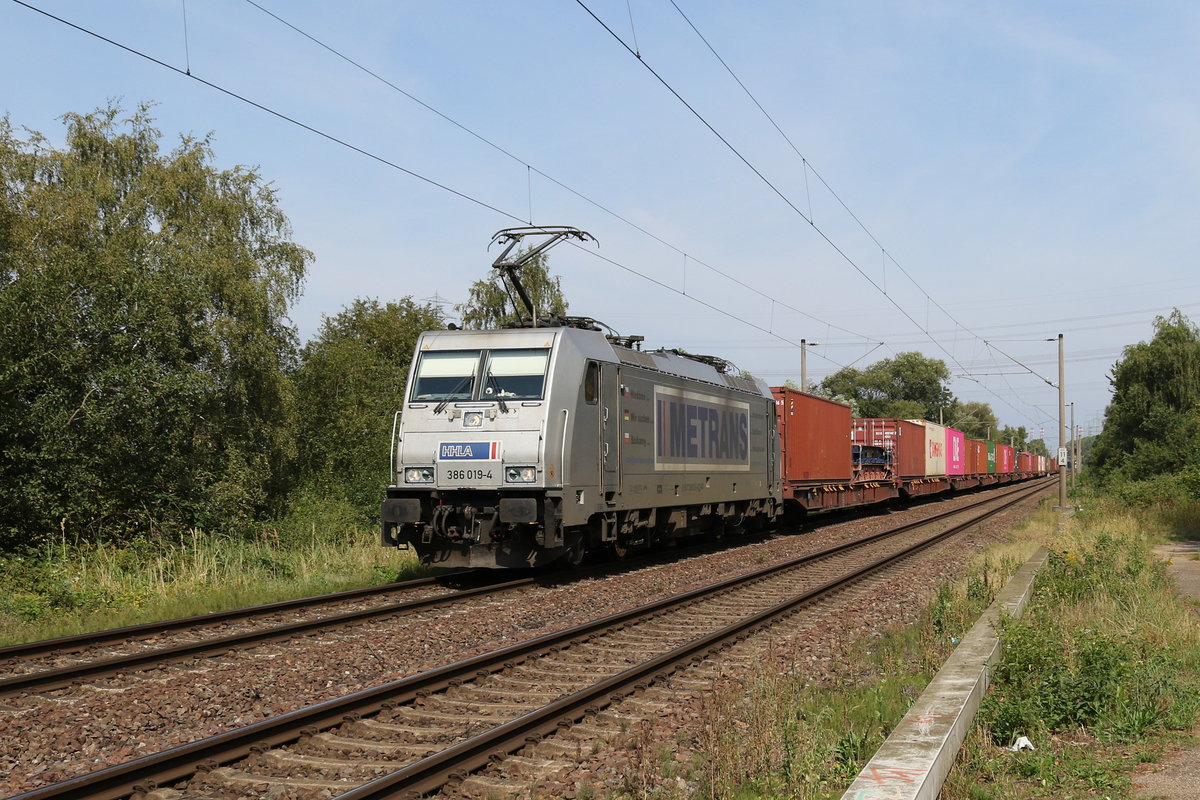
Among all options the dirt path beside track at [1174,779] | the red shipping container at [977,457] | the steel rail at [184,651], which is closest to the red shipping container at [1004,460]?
the red shipping container at [977,457]

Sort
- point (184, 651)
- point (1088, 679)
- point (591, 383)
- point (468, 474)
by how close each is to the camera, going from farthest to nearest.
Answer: point (591, 383) < point (468, 474) < point (184, 651) < point (1088, 679)

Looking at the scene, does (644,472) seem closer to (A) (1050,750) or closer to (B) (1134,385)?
(A) (1050,750)

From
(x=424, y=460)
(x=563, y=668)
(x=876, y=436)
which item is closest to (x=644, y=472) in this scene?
(x=424, y=460)

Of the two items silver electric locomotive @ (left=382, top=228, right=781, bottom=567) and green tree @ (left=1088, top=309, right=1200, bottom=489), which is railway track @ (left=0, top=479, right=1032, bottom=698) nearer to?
silver electric locomotive @ (left=382, top=228, right=781, bottom=567)

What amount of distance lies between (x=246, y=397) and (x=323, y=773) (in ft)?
73.7

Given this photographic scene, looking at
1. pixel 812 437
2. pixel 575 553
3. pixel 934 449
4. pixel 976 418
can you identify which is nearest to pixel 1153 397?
pixel 934 449

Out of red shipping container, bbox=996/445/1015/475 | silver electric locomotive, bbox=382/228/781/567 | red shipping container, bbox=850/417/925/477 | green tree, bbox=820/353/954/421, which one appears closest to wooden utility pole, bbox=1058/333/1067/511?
red shipping container, bbox=850/417/925/477

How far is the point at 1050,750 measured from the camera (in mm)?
5918

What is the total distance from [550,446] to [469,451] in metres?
1.09

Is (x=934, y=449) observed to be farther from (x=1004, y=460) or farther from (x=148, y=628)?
(x=148, y=628)

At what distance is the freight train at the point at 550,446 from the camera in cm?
1301

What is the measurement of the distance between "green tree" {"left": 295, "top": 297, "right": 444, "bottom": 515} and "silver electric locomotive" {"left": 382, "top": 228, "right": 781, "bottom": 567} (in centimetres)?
741

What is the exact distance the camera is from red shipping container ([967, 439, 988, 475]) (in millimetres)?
52806

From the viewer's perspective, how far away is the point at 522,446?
1294cm
